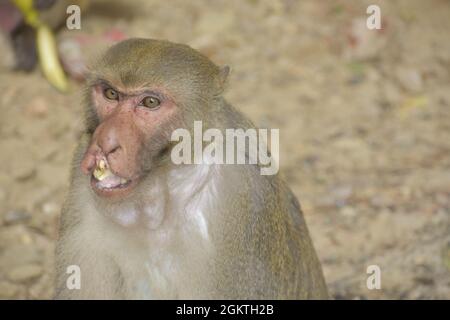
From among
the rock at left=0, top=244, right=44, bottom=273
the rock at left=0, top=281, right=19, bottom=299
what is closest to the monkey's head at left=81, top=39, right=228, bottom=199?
the rock at left=0, top=281, right=19, bottom=299

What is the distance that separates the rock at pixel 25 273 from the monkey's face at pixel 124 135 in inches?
74.2

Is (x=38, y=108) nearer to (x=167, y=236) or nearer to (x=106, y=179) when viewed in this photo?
(x=167, y=236)

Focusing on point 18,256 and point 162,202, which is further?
point 18,256

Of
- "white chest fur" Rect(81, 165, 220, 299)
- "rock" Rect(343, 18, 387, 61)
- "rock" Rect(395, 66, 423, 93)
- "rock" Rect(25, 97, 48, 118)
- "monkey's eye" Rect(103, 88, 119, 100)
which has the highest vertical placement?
"rock" Rect(343, 18, 387, 61)

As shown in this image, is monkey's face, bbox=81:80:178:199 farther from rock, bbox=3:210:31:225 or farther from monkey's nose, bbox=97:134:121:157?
rock, bbox=3:210:31:225

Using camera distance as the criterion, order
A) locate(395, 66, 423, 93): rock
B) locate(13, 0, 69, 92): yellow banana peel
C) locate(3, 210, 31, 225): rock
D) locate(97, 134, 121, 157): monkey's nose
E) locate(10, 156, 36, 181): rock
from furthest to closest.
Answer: locate(395, 66, 423, 93): rock
locate(13, 0, 69, 92): yellow banana peel
locate(10, 156, 36, 181): rock
locate(3, 210, 31, 225): rock
locate(97, 134, 121, 157): monkey's nose

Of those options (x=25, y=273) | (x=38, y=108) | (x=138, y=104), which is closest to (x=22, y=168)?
(x=38, y=108)

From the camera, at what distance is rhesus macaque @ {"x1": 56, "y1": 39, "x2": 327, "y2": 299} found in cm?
361

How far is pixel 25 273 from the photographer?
209 inches

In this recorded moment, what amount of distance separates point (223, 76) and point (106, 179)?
0.71 m

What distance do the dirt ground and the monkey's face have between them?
6.04 ft

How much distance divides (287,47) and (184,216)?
4.24m
